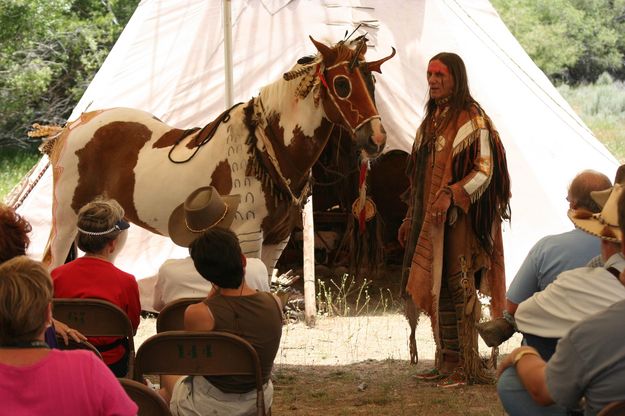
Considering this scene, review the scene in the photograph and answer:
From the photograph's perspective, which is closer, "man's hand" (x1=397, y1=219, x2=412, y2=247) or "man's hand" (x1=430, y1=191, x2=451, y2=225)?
"man's hand" (x1=430, y1=191, x2=451, y2=225)

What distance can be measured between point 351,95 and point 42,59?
61.1 ft

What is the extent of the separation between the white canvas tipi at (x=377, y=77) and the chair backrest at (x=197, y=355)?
17.2ft

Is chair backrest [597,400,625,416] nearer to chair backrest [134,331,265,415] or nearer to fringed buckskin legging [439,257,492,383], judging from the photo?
chair backrest [134,331,265,415]

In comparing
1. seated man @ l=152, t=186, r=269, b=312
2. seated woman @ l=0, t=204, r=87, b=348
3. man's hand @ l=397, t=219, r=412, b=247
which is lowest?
man's hand @ l=397, t=219, r=412, b=247

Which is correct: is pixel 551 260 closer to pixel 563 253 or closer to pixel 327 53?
pixel 563 253

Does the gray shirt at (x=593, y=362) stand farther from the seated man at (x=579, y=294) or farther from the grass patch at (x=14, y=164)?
the grass patch at (x=14, y=164)

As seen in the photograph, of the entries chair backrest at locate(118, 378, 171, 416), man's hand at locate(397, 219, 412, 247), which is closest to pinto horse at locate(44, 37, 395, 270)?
man's hand at locate(397, 219, 412, 247)

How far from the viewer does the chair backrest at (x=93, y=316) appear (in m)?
4.18

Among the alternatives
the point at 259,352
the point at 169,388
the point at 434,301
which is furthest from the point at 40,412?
the point at 434,301

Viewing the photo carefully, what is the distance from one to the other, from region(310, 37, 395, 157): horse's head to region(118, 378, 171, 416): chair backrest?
3.24 metres

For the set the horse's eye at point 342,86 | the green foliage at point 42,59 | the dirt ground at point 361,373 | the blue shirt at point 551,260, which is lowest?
the green foliage at point 42,59

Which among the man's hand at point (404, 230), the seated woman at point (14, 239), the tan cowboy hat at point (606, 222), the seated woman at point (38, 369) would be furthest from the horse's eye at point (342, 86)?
the seated woman at point (38, 369)


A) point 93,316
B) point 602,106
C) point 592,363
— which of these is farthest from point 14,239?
point 602,106

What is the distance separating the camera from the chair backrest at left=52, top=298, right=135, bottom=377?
4176 millimetres
